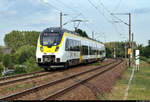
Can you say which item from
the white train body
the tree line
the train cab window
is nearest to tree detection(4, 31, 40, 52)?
the tree line

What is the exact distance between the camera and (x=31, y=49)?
324 feet

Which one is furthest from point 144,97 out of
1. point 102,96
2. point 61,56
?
point 61,56

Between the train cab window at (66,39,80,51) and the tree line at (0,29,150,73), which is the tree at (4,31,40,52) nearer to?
the tree line at (0,29,150,73)

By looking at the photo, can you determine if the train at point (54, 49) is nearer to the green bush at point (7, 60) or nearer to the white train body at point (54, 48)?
the white train body at point (54, 48)

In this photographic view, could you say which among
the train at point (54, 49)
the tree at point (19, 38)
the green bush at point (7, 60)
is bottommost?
the green bush at point (7, 60)

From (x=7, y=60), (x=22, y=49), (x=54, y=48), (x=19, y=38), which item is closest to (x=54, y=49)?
(x=54, y=48)

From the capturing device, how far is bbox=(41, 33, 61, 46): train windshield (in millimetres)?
19031

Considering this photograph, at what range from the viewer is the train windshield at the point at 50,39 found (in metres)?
19.0

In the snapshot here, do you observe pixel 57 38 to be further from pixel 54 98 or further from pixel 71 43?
pixel 54 98

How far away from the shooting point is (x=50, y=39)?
63.2ft

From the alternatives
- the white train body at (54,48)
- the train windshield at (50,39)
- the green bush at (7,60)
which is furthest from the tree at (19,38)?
the train windshield at (50,39)

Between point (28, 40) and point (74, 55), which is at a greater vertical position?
point (28, 40)

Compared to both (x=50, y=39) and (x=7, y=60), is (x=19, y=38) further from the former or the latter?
(x=50, y=39)

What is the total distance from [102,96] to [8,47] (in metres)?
114
